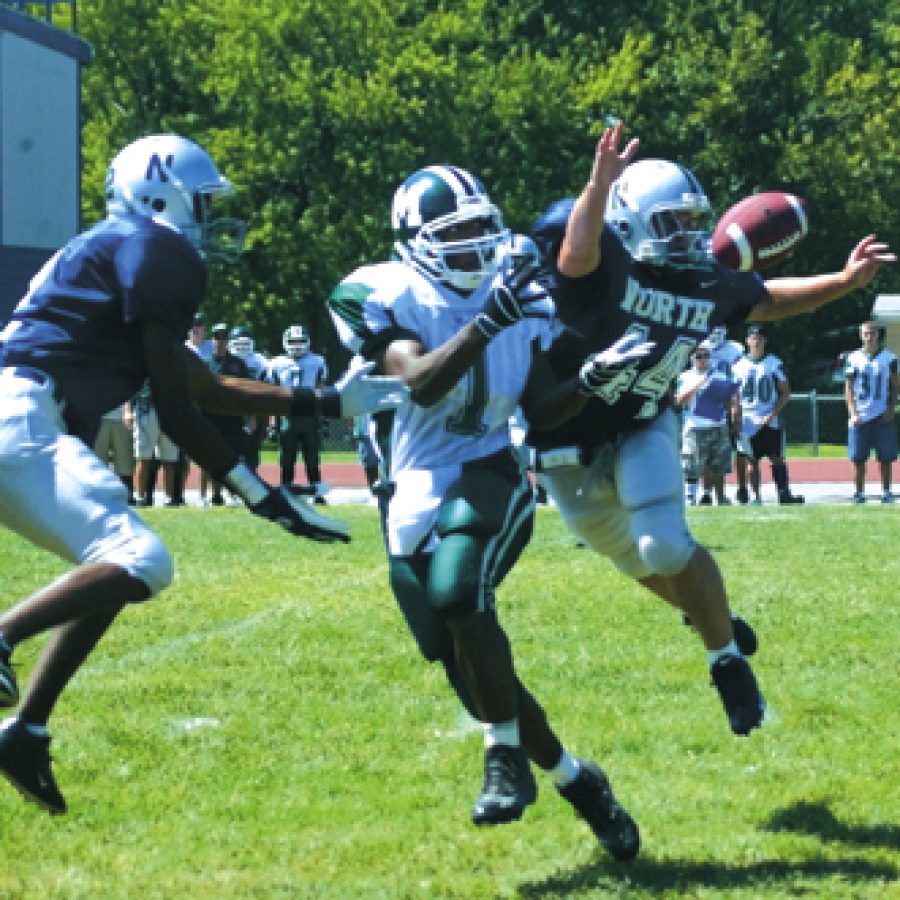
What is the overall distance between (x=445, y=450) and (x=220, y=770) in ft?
4.71

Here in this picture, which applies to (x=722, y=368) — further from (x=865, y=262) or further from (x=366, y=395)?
(x=366, y=395)

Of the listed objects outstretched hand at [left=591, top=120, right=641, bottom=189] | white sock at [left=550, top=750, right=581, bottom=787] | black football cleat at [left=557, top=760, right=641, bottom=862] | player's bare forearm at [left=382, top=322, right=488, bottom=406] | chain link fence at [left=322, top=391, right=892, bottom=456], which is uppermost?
outstretched hand at [left=591, top=120, right=641, bottom=189]

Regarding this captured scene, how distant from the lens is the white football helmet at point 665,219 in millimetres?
5492

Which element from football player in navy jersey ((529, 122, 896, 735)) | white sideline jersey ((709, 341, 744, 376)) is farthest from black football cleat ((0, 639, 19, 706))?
white sideline jersey ((709, 341, 744, 376))

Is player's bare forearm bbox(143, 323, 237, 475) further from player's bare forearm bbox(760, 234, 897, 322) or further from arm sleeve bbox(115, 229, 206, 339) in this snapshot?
player's bare forearm bbox(760, 234, 897, 322)

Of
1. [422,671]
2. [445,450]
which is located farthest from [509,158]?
[445,450]

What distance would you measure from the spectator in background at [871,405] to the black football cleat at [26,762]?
1321cm

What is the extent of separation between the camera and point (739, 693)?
5.36 m

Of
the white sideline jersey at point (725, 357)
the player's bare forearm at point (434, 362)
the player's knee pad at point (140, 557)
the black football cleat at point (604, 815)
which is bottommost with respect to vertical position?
the white sideline jersey at point (725, 357)

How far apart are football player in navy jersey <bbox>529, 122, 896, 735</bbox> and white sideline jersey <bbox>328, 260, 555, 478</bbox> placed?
659 millimetres

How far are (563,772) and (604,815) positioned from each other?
0.15 m

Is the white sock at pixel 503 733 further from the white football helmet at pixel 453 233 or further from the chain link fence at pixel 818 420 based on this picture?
the chain link fence at pixel 818 420

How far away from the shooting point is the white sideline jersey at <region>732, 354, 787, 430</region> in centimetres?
1656

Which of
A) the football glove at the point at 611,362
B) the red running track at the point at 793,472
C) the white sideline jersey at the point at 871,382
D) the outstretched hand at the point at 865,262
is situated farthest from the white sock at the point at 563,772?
the red running track at the point at 793,472
